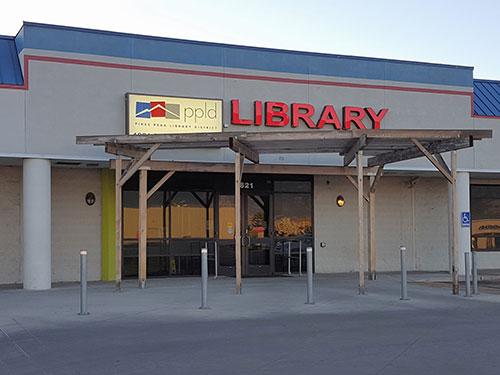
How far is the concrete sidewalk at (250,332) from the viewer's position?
8234 mm

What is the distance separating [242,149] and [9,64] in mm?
6364

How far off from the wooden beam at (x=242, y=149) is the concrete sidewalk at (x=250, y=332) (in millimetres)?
3004

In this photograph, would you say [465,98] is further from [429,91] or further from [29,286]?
[29,286]

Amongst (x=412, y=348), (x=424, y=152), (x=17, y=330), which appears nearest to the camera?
(x=412, y=348)

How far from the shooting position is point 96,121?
700 inches

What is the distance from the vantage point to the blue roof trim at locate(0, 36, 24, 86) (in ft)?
56.3

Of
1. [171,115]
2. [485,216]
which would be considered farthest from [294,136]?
[485,216]

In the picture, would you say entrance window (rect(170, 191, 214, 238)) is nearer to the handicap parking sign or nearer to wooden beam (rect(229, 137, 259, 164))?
wooden beam (rect(229, 137, 259, 164))

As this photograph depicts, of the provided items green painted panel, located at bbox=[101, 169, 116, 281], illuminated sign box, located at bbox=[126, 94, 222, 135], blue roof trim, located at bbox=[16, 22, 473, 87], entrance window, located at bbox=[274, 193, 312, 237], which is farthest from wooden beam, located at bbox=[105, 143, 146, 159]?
entrance window, located at bbox=[274, 193, 312, 237]

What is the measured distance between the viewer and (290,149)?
688 inches

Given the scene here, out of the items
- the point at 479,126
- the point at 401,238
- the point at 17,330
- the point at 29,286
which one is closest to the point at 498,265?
the point at 401,238

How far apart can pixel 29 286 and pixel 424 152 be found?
30.9 feet

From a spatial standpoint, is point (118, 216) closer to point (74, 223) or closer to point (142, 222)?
point (142, 222)

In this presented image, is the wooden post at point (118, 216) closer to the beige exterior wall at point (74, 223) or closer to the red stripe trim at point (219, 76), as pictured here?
the red stripe trim at point (219, 76)
